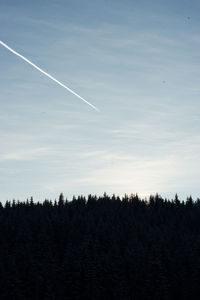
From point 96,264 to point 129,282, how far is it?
923 centimetres

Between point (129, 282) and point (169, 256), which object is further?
point (169, 256)

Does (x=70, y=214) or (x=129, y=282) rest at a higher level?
(x=70, y=214)

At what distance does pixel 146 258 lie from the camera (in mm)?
112562

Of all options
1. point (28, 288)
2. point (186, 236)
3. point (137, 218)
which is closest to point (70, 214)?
point (137, 218)

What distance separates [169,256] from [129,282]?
1420 cm

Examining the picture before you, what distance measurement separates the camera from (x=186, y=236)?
137 meters

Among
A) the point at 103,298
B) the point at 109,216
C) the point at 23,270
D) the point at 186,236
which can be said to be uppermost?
the point at 109,216

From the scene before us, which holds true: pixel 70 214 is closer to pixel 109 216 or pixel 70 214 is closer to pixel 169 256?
pixel 109 216

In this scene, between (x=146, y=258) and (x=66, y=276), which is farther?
(x=146, y=258)

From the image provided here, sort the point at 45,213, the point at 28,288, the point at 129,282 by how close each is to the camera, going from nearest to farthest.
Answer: the point at 28,288, the point at 129,282, the point at 45,213

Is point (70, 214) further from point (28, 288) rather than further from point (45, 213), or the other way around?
point (28, 288)

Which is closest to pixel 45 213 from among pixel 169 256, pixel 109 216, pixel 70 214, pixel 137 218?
pixel 70 214

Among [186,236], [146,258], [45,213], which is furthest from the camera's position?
[45,213]

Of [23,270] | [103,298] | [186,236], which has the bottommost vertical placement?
[103,298]
